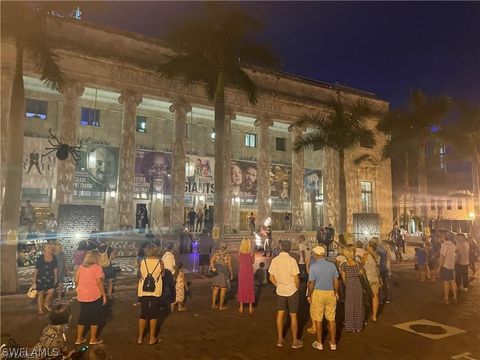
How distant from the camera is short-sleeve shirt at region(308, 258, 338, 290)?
20.9 ft

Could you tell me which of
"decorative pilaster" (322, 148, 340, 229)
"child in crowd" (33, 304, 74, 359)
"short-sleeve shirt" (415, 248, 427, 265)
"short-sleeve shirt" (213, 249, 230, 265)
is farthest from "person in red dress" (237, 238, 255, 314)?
"decorative pilaster" (322, 148, 340, 229)

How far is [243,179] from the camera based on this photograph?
26.2 metres

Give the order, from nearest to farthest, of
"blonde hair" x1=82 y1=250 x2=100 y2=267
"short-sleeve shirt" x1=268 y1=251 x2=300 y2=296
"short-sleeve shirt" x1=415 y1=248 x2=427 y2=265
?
"blonde hair" x1=82 y1=250 x2=100 y2=267 → "short-sleeve shirt" x1=268 y1=251 x2=300 y2=296 → "short-sleeve shirt" x1=415 y1=248 x2=427 y2=265

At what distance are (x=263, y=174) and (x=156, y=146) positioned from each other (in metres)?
8.44

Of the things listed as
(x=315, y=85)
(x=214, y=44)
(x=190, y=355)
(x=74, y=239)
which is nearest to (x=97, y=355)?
(x=190, y=355)

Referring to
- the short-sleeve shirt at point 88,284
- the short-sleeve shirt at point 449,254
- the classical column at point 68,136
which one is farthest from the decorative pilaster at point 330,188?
the short-sleeve shirt at point 88,284

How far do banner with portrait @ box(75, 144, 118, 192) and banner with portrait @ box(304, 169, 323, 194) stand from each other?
15.7m

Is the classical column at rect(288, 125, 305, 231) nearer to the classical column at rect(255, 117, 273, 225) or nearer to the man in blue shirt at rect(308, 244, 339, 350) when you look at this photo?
the classical column at rect(255, 117, 273, 225)

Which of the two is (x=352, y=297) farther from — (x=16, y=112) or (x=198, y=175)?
(x=198, y=175)

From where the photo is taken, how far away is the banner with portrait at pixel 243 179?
26.0 meters

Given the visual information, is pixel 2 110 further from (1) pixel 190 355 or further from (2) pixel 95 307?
(1) pixel 190 355

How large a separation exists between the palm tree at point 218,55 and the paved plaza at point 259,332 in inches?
278

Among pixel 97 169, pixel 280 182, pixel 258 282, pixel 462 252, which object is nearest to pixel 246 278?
pixel 258 282

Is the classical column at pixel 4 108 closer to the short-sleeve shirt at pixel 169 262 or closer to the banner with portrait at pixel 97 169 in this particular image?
the banner with portrait at pixel 97 169
